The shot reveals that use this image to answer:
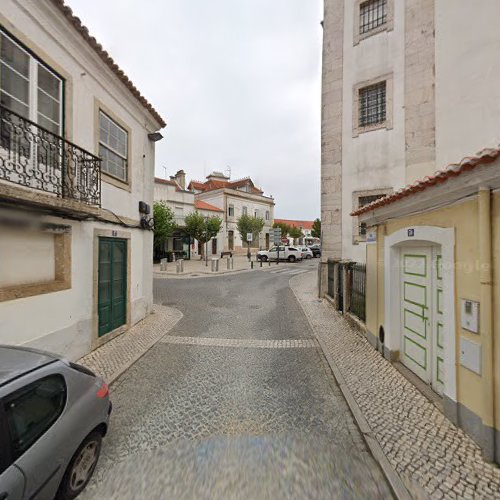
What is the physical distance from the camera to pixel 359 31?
430 inches

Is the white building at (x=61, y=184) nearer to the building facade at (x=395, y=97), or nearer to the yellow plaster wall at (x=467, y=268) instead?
the yellow plaster wall at (x=467, y=268)

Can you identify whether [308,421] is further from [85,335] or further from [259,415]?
[85,335]

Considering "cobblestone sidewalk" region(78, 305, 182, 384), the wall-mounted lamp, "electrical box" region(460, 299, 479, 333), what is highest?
the wall-mounted lamp

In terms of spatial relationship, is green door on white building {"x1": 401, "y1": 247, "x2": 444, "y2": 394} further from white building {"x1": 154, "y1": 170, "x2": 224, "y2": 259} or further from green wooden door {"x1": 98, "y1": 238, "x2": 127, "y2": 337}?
white building {"x1": 154, "y1": 170, "x2": 224, "y2": 259}

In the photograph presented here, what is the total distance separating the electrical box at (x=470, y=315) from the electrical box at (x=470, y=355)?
0.53 ft

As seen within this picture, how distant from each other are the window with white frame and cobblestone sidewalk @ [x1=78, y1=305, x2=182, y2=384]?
439 cm

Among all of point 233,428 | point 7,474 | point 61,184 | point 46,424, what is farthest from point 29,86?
point 233,428

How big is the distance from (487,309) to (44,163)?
6.58 m

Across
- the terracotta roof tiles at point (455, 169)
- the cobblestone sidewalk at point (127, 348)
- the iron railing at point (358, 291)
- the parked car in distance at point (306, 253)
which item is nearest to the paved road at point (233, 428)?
the cobblestone sidewalk at point (127, 348)

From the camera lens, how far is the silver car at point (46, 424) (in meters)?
1.93

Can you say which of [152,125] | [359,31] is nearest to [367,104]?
[359,31]

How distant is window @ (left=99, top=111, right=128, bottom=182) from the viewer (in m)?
6.23

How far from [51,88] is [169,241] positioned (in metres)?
22.6

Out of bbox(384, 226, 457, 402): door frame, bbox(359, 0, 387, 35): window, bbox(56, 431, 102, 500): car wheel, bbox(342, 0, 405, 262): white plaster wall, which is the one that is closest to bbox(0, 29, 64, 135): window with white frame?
bbox(56, 431, 102, 500): car wheel
